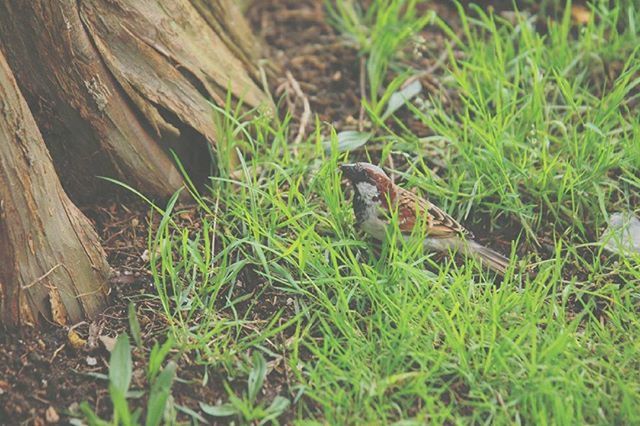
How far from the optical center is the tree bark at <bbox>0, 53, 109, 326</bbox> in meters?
3.31

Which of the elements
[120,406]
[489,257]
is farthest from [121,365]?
[489,257]

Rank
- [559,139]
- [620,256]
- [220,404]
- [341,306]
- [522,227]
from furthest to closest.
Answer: [559,139] < [522,227] < [620,256] < [341,306] < [220,404]

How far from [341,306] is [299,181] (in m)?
0.68

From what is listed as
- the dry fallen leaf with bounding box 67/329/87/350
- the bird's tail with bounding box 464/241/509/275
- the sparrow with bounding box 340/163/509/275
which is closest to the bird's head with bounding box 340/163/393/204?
the sparrow with bounding box 340/163/509/275

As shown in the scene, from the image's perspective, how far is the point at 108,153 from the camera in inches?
158

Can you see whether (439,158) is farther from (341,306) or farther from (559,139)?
(341,306)

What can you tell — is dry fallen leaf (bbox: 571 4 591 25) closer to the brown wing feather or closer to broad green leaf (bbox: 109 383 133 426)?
the brown wing feather

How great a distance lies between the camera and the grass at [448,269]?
3359 mm

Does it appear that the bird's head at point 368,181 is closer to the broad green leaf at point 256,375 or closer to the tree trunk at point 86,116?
the tree trunk at point 86,116

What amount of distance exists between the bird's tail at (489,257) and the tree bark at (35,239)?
1546mm

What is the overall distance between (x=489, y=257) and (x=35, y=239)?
184 centimetres

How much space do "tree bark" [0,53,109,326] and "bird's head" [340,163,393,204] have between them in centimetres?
111

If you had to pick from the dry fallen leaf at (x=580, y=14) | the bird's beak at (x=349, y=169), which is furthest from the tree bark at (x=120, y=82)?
the dry fallen leaf at (x=580, y=14)

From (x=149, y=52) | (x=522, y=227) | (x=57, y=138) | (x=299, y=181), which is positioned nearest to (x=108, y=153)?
(x=57, y=138)
